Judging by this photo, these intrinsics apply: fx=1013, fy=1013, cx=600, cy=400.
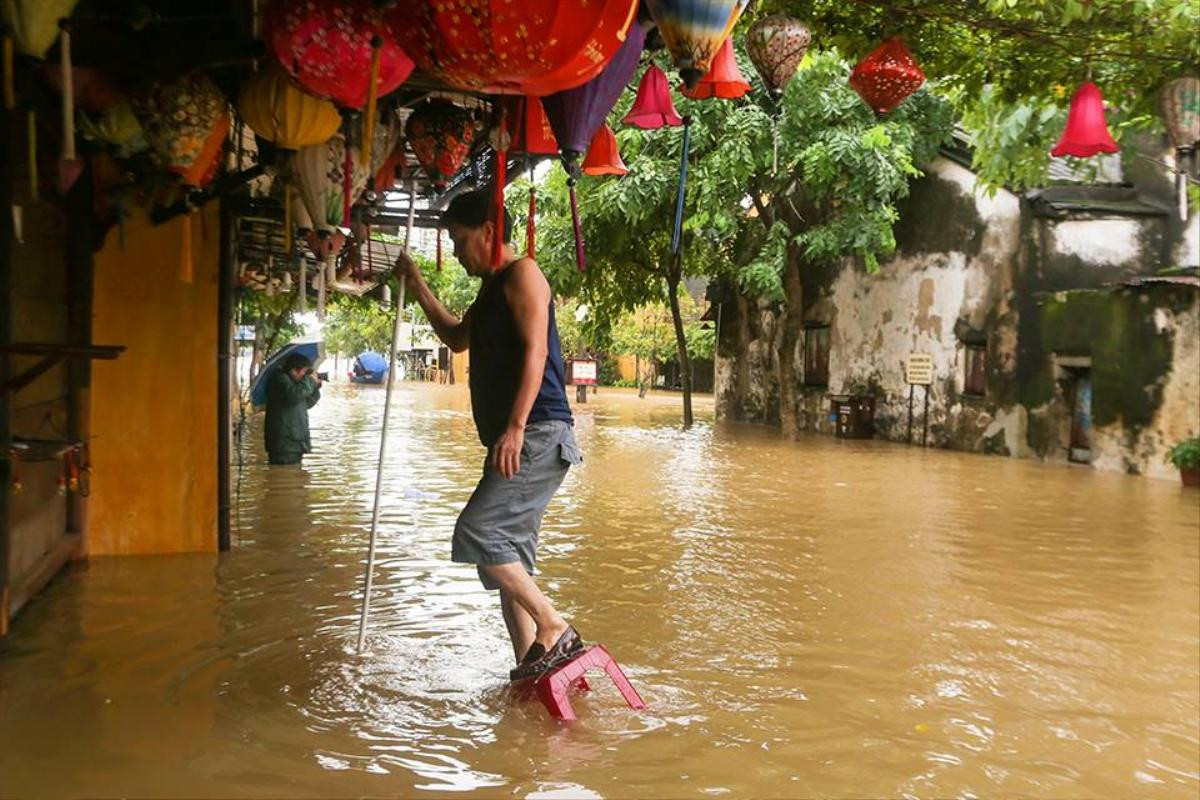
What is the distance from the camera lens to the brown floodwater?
11.0 ft

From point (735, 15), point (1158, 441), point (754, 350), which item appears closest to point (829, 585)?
point (735, 15)

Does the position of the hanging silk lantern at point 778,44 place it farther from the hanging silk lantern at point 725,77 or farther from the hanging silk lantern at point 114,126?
the hanging silk lantern at point 114,126

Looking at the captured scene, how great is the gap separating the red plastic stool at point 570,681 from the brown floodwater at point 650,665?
0.08 m

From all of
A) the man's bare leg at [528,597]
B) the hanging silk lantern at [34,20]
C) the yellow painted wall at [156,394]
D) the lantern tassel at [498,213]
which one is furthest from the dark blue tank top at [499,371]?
the yellow painted wall at [156,394]

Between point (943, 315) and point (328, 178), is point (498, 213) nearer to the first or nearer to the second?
point (328, 178)

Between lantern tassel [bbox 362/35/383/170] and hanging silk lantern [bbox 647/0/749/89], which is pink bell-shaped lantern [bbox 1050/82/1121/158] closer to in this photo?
hanging silk lantern [bbox 647/0/749/89]

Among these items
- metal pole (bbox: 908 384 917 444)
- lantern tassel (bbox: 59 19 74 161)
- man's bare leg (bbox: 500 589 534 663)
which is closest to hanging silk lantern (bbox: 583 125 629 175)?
man's bare leg (bbox: 500 589 534 663)

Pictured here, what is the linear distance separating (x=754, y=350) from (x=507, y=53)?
22.5 meters

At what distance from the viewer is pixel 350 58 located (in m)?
3.52

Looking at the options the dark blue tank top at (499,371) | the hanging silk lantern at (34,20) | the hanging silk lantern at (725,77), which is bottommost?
the dark blue tank top at (499,371)

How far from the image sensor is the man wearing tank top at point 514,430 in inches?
148

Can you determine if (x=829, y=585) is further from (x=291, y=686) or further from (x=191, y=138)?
(x=191, y=138)

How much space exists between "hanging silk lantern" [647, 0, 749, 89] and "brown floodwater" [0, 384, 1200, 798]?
2.33m

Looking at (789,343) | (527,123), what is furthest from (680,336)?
(527,123)
